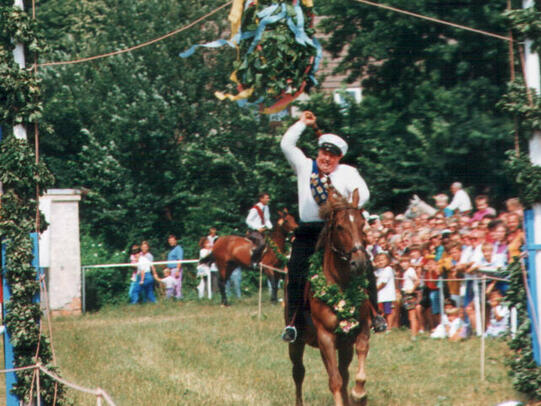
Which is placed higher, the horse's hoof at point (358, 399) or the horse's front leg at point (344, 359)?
the horse's front leg at point (344, 359)

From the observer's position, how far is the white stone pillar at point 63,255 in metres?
26.6

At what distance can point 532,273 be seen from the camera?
34.2ft

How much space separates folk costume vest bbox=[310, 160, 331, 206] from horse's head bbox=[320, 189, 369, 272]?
1.45 feet

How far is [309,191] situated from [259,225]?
579 inches

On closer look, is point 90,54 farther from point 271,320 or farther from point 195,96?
point 271,320

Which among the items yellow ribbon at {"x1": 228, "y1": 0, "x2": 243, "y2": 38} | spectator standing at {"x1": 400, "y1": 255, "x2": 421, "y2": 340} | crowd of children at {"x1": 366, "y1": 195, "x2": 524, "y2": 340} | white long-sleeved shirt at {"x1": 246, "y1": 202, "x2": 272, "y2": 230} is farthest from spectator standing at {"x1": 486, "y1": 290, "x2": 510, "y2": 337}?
white long-sleeved shirt at {"x1": 246, "y1": 202, "x2": 272, "y2": 230}

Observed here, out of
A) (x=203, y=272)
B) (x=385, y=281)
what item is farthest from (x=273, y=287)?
(x=385, y=281)

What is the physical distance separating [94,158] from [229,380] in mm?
22378

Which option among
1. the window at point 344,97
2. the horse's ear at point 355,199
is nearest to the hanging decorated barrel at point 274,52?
the horse's ear at point 355,199

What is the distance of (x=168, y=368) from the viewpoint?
15602 millimetres

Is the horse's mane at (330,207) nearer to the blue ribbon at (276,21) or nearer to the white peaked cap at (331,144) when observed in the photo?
the white peaked cap at (331,144)

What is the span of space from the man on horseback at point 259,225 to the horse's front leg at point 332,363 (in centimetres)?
1442

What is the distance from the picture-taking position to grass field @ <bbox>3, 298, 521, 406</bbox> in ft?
40.8

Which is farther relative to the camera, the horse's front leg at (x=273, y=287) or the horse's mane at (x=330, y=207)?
the horse's front leg at (x=273, y=287)
